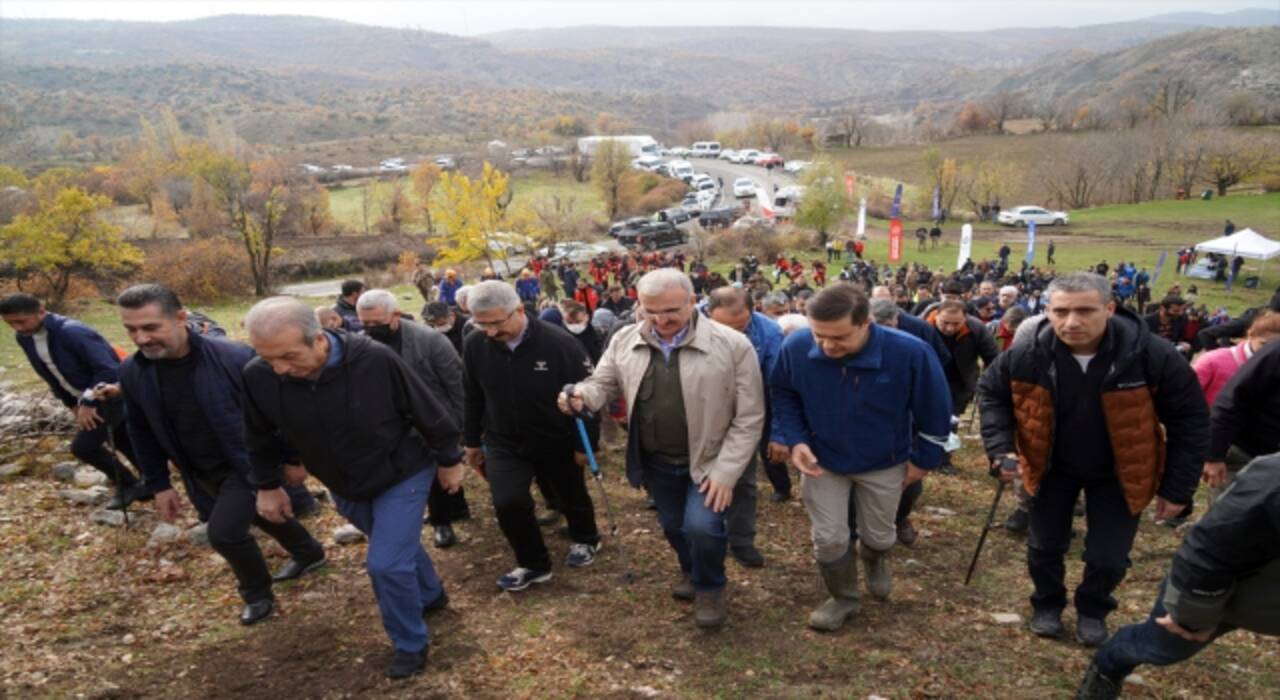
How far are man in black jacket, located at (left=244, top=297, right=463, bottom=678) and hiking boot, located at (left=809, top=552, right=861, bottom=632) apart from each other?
2.09 m

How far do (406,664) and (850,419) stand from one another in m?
2.54

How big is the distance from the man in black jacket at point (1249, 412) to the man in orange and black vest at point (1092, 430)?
2.23 ft

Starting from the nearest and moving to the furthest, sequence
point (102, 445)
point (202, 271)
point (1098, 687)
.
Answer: point (1098, 687) < point (102, 445) < point (202, 271)

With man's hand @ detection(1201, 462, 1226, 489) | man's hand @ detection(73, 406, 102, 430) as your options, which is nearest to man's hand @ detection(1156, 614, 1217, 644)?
man's hand @ detection(1201, 462, 1226, 489)

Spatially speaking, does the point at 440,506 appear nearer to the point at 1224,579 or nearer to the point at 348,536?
the point at 348,536

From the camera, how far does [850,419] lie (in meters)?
3.55

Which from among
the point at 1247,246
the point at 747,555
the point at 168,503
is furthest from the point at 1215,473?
the point at 1247,246

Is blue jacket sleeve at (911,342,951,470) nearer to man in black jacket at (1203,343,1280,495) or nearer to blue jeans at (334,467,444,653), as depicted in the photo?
man in black jacket at (1203,343,1280,495)

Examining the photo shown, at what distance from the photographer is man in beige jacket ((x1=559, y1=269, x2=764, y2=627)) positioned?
3.59 m

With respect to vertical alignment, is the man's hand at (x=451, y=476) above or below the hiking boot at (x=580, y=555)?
above

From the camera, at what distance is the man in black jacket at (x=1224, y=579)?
2234 millimetres

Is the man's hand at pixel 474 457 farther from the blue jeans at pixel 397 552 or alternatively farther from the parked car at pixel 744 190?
the parked car at pixel 744 190

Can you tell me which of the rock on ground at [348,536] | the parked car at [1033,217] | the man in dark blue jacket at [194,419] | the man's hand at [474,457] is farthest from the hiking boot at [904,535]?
the parked car at [1033,217]

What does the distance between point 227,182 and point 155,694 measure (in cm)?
3689
